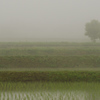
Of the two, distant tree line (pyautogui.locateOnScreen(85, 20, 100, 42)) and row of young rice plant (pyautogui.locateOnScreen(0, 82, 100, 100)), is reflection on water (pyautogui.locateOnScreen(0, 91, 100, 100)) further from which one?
distant tree line (pyautogui.locateOnScreen(85, 20, 100, 42))

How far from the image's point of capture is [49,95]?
408 inches

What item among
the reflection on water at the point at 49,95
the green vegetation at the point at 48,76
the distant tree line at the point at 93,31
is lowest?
the reflection on water at the point at 49,95

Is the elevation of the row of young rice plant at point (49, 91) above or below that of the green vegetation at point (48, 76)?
below

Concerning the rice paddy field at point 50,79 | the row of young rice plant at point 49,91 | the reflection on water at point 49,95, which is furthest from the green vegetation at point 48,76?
the reflection on water at point 49,95

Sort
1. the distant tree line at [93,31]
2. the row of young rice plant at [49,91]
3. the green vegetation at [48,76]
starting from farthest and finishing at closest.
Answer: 1. the distant tree line at [93,31]
2. the green vegetation at [48,76]
3. the row of young rice plant at [49,91]

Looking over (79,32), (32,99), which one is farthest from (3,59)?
(79,32)

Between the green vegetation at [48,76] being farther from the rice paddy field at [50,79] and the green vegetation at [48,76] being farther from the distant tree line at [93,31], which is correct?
the distant tree line at [93,31]

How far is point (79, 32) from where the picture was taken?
75.1 metres

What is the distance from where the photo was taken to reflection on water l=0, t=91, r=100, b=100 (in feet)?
32.6

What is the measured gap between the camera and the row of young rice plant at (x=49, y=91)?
10.1 m

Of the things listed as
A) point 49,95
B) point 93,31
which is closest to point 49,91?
point 49,95

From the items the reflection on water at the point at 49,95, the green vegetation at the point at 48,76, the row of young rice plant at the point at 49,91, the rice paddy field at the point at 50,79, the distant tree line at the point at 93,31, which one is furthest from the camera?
the distant tree line at the point at 93,31

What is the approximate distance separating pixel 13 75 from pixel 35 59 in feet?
18.4

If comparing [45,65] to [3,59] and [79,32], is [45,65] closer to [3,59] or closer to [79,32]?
[3,59]
